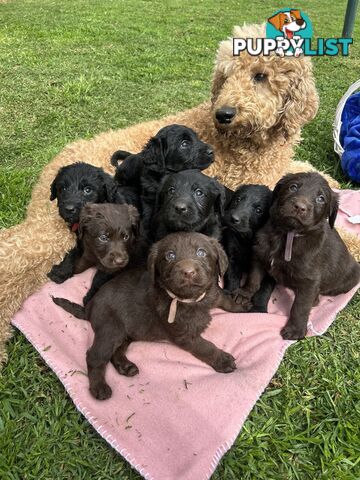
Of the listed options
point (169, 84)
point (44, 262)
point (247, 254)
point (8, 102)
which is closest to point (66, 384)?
point (44, 262)

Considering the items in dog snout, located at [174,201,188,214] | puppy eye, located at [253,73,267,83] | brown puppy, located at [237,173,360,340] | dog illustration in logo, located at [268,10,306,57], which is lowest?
brown puppy, located at [237,173,360,340]

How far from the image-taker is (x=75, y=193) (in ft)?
13.0

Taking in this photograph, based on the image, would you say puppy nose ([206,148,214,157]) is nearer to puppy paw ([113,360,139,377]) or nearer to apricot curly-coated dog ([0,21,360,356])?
apricot curly-coated dog ([0,21,360,356])

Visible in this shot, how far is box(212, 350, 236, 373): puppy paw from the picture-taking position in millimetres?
3396

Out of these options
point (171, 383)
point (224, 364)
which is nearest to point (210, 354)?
point (224, 364)

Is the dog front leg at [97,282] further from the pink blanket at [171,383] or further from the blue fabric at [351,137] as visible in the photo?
the blue fabric at [351,137]

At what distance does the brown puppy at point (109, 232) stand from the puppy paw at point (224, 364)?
→ 105cm

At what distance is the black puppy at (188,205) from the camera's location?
3512 mm

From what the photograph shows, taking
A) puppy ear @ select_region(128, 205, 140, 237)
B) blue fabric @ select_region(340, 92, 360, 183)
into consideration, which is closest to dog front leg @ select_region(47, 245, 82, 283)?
puppy ear @ select_region(128, 205, 140, 237)

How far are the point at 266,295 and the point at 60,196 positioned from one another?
2027 millimetres

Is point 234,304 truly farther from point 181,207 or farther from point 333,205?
point 333,205

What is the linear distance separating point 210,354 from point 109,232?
4.08 ft

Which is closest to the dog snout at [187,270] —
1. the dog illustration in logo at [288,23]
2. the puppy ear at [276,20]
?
the dog illustration in logo at [288,23]

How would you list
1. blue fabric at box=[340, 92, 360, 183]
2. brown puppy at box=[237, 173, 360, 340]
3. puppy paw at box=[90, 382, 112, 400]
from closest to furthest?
1. puppy paw at box=[90, 382, 112, 400]
2. brown puppy at box=[237, 173, 360, 340]
3. blue fabric at box=[340, 92, 360, 183]
